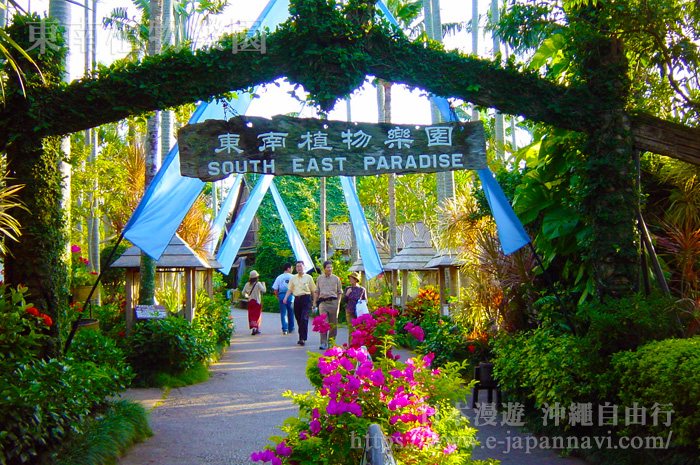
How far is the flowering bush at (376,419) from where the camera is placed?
12.3 ft

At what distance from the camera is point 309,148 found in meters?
6.17

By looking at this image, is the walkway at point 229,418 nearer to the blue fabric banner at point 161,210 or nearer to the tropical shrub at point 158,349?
the tropical shrub at point 158,349

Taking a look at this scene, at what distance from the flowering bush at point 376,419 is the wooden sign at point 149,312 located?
591 cm

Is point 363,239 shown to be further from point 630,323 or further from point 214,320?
point 630,323

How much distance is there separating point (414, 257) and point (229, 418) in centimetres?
908

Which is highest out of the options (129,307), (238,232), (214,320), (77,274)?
(238,232)

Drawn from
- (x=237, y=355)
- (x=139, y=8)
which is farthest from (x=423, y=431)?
(x=139, y=8)

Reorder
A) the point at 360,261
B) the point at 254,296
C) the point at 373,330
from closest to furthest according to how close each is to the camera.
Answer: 1. the point at 373,330
2. the point at 254,296
3. the point at 360,261

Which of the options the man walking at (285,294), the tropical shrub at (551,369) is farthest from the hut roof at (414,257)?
the tropical shrub at (551,369)

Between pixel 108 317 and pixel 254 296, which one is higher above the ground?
pixel 254 296

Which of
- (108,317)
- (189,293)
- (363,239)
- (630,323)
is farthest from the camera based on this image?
(363,239)

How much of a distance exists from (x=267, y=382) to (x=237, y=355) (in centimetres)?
375

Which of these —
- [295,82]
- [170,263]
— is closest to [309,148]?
[295,82]

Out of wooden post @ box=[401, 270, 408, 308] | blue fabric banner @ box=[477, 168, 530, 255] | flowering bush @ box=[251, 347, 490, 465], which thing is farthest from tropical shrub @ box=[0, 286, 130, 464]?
wooden post @ box=[401, 270, 408, 308]
